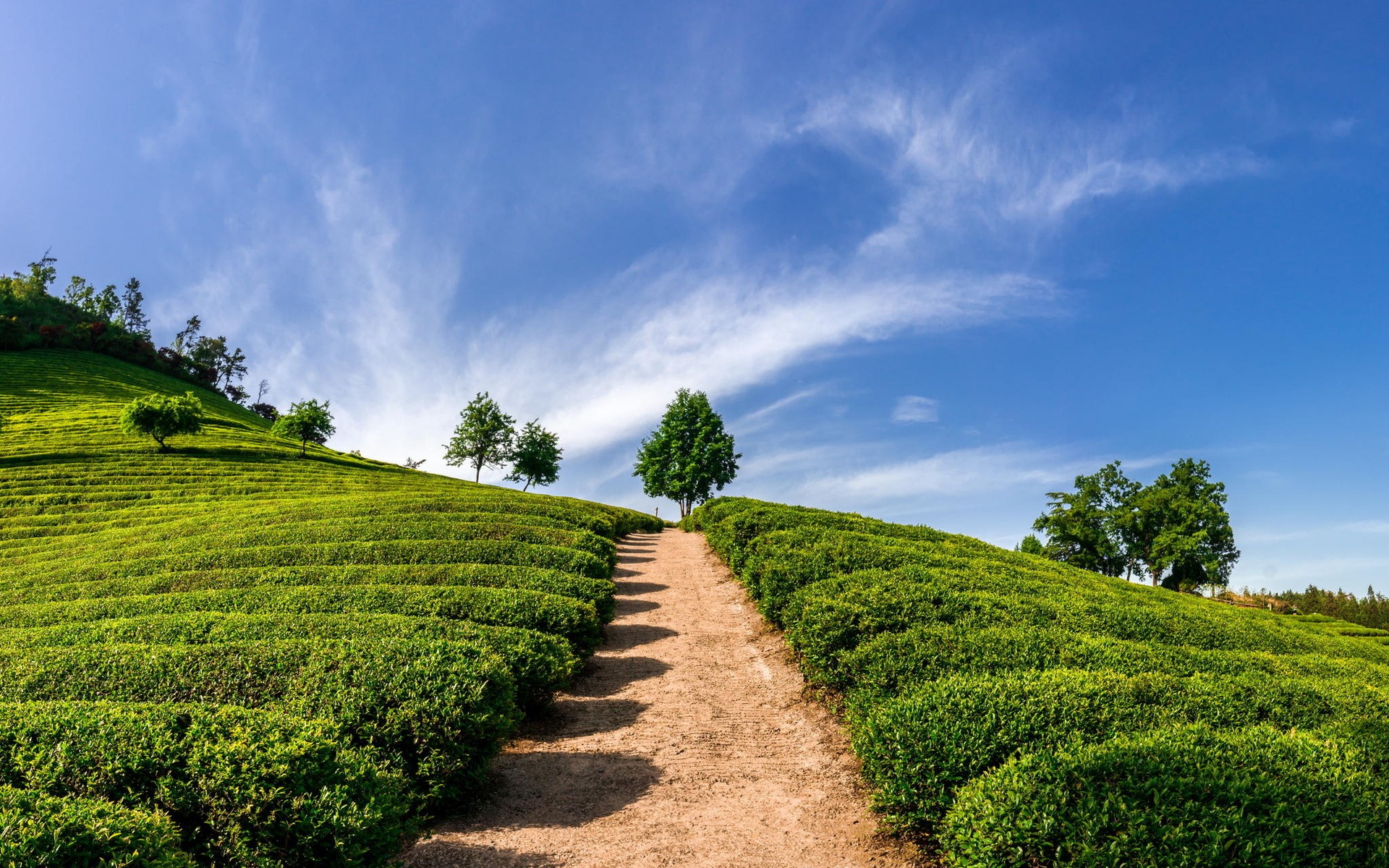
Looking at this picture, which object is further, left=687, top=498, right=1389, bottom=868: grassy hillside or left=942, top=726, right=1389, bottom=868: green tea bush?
left=687, top=498, right=1389, bottom=868: grassy hillside

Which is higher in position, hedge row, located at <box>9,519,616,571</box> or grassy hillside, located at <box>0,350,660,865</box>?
hedge row, located at <box>9,519,616,571</box>

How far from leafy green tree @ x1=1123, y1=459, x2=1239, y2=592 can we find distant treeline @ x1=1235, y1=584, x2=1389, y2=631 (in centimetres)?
438

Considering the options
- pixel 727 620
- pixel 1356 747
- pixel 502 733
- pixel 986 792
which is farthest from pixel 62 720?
pixel 1356 747

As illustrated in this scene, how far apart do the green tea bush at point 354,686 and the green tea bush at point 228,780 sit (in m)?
1.15

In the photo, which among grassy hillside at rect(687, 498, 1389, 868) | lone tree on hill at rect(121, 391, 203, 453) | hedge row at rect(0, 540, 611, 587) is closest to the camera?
grassy hillside at rect(687, 498, 1389, 868)

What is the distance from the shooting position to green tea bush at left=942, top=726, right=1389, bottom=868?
17.5 ft

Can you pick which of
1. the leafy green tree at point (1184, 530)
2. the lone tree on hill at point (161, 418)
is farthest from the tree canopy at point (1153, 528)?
the lone tree on hill at point (161, 418)

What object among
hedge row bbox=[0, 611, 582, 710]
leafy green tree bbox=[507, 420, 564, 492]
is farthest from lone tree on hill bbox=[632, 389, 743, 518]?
hedge row bbox=[0, 611, 582, 710]

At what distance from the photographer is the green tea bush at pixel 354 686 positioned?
7.75 m

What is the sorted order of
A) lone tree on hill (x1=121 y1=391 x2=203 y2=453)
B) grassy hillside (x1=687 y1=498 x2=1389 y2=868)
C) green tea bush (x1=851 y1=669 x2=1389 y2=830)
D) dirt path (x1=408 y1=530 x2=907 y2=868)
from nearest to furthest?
grassy hillside (x1=687 y1=498 x2=1389 y2=868) → green tea bush (x1=851 y1=669 x2=1389 y2=830) → dirt path (x1=408 y1=530 x2=907 y2=868) → lone tree on hill (x1=121 y1=391 x2=203 y2=453)

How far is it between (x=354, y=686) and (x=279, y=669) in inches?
61.8

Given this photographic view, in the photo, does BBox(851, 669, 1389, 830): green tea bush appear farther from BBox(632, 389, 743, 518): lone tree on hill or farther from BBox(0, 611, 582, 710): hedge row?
BBox(632, 389, 743, 518): lone tree on hill

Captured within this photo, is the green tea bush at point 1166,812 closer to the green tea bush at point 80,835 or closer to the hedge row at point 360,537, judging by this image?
the green tea bush at point 80,835

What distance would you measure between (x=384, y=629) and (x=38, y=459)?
5050 cm
